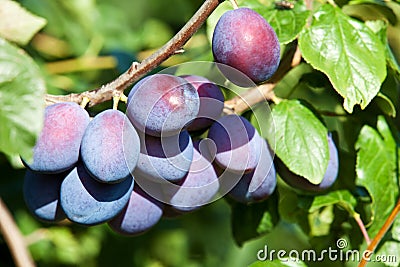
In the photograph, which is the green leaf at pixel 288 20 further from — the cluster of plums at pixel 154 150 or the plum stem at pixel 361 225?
the plum stem at pixel 361 225

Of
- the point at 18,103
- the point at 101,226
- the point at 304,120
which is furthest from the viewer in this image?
the point at 101,226

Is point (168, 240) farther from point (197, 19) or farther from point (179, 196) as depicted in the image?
point (197, 19)

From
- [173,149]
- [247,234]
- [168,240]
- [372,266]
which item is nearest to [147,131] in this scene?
[173,149]

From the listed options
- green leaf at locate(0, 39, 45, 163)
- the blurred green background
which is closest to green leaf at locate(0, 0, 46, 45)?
the blurred green background

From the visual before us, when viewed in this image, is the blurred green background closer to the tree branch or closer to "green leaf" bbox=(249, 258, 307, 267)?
the tree branch

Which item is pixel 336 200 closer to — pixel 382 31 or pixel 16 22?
pixel 382 31

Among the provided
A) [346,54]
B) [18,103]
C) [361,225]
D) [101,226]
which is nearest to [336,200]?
[361,225]
